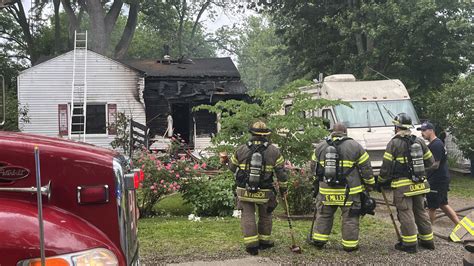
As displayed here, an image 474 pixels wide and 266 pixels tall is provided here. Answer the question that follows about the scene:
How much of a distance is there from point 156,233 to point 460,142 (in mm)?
10997

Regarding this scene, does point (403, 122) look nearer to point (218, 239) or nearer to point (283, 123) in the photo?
point (283, 123)

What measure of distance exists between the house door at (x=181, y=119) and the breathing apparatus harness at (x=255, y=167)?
14779 millimetres

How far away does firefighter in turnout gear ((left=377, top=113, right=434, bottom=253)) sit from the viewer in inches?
258

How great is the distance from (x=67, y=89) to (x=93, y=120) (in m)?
1.56

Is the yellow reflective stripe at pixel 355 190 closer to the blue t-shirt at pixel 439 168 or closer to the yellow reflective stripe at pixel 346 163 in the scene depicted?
the yellow reflective stripe at pixel 346 163

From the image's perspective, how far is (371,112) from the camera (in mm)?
12977

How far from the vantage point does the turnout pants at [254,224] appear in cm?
642

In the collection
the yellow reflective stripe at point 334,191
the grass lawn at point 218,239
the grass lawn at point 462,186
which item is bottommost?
the grass lawn at point 462,186

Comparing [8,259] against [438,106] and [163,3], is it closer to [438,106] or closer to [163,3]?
[438,106]

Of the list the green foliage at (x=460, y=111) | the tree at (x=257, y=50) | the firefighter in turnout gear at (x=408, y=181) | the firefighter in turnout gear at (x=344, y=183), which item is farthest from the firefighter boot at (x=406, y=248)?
the tree at (x=257, y=50)

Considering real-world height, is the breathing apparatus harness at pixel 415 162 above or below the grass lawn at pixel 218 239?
above

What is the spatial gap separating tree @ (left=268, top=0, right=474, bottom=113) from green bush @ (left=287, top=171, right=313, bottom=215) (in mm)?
9783

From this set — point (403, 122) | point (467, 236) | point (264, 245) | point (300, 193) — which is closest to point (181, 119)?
point (300, 193)

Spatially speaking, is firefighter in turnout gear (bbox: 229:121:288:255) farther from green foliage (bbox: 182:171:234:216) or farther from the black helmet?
green foliage (bbox: 182:171:234:216)
